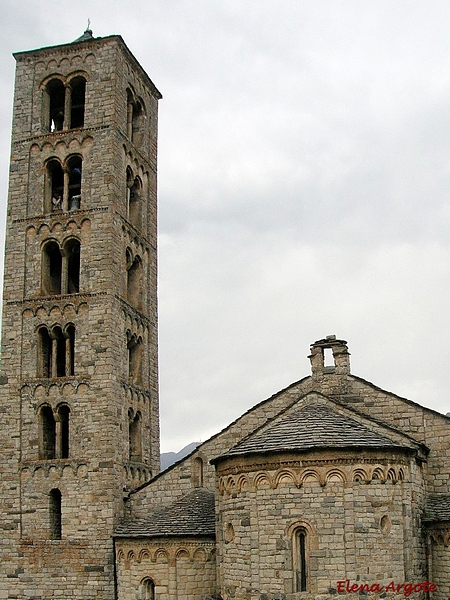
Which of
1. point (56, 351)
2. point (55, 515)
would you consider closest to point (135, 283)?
point (56, 351)

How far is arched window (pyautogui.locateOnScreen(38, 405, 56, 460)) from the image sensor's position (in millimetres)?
23969

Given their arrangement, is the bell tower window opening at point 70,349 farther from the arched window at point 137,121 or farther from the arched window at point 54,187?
the arched window at point 137,121

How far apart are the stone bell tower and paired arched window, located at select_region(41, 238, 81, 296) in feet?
0.15

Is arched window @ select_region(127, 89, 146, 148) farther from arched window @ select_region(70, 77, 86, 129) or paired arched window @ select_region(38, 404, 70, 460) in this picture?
paired arched window @ select_region(38, 404, 70, 460)

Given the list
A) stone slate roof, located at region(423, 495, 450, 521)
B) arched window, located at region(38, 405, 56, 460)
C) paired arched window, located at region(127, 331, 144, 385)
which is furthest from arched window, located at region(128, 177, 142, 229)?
stone slate roof, located at region(423, 495, 450, 521)

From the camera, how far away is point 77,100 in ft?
90.9

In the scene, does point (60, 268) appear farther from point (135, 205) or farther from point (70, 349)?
point (135, 205)

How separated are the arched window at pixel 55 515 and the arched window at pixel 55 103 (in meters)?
12.0

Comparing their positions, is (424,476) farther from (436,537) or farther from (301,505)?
(301,505)

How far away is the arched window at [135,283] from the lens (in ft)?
87.7

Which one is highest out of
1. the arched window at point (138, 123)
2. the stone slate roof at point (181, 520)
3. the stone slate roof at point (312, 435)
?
the arched window at point (138, 123)

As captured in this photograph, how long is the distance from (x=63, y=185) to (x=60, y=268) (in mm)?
2713

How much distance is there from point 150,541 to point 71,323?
6984 mm

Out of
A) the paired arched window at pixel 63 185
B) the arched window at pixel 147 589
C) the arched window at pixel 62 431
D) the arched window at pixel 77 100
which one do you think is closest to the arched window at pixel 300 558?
the arched window at pixel 147 589
